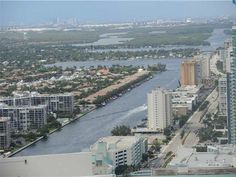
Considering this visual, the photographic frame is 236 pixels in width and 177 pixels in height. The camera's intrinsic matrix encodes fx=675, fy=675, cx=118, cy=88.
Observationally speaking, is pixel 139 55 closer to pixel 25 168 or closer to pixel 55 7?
pixel 55 7

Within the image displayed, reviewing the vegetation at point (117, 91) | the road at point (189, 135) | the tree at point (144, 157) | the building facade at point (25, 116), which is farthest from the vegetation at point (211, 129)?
the vegetation at point (117, 91)

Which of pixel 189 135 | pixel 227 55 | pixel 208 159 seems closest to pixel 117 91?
pixel 227 55

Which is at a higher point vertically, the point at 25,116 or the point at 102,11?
the point at 102,11

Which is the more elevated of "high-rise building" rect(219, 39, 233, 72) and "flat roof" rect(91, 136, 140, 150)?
"high-rise building" rect(219, 39, 233, 72)

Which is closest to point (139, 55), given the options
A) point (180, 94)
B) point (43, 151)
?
point (180, 94)

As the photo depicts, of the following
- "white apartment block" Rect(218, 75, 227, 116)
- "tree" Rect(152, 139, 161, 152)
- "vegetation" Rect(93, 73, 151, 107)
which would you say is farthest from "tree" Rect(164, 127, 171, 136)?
"vegetation" Rect(93, 73, 151, 107)

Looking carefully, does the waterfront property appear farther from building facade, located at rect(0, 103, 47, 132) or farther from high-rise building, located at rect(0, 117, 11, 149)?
building facade, located at rect(0, 103, 47, 132)

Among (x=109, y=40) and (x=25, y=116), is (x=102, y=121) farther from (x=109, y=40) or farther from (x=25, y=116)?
(x=109, y=40)
